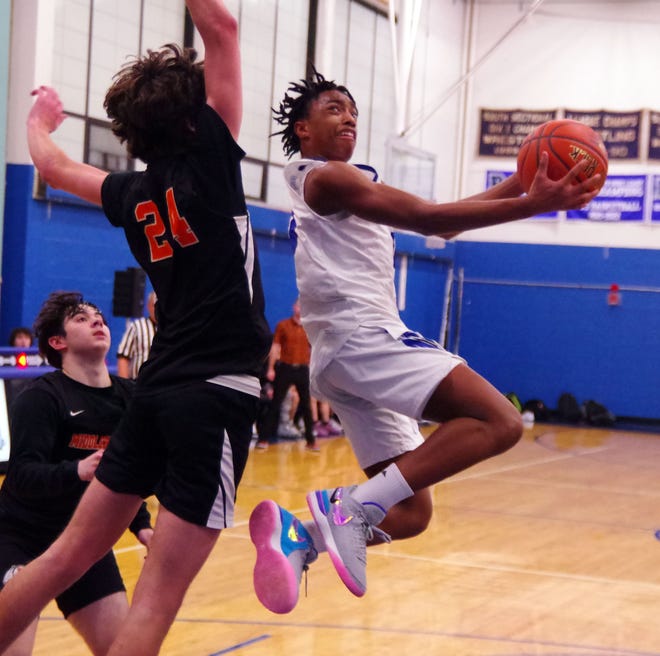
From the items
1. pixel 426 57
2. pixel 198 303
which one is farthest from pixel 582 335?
pixel 198 303

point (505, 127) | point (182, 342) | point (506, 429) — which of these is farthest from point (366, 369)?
point (505, 127)

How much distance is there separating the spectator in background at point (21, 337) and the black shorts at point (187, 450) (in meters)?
8.07

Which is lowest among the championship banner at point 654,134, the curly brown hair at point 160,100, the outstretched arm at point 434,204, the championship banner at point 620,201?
the outstretched arm at point 434,204

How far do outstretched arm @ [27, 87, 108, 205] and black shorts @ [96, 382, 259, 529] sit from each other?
0.65 m

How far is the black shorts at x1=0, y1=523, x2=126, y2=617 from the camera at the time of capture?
3590 millimetres

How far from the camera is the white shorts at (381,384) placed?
3.45m

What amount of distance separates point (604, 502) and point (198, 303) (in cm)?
823

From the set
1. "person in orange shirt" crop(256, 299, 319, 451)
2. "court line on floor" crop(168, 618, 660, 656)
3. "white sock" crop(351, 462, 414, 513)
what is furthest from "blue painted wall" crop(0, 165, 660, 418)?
"white sock" crop(351, 462, 414, 513)

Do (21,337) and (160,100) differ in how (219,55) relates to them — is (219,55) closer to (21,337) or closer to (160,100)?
(160,100)

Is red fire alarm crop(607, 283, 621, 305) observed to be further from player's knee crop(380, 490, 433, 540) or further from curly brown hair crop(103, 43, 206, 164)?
curly brown hair crop(103, 43, 206, 164)

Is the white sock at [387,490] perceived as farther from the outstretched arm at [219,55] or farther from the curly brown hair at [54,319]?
the outstretched arm at [219,55]

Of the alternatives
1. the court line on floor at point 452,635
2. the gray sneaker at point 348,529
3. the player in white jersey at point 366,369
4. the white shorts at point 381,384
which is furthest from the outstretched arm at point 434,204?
the court line on floor at point 452,635

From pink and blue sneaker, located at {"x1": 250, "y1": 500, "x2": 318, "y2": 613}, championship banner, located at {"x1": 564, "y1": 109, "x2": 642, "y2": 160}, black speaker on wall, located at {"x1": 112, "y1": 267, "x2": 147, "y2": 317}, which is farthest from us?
championship banner, located at {"x1": 564, "y1": 109, "x2": 642, "y2": 160}

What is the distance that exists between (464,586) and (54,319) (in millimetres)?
3680
